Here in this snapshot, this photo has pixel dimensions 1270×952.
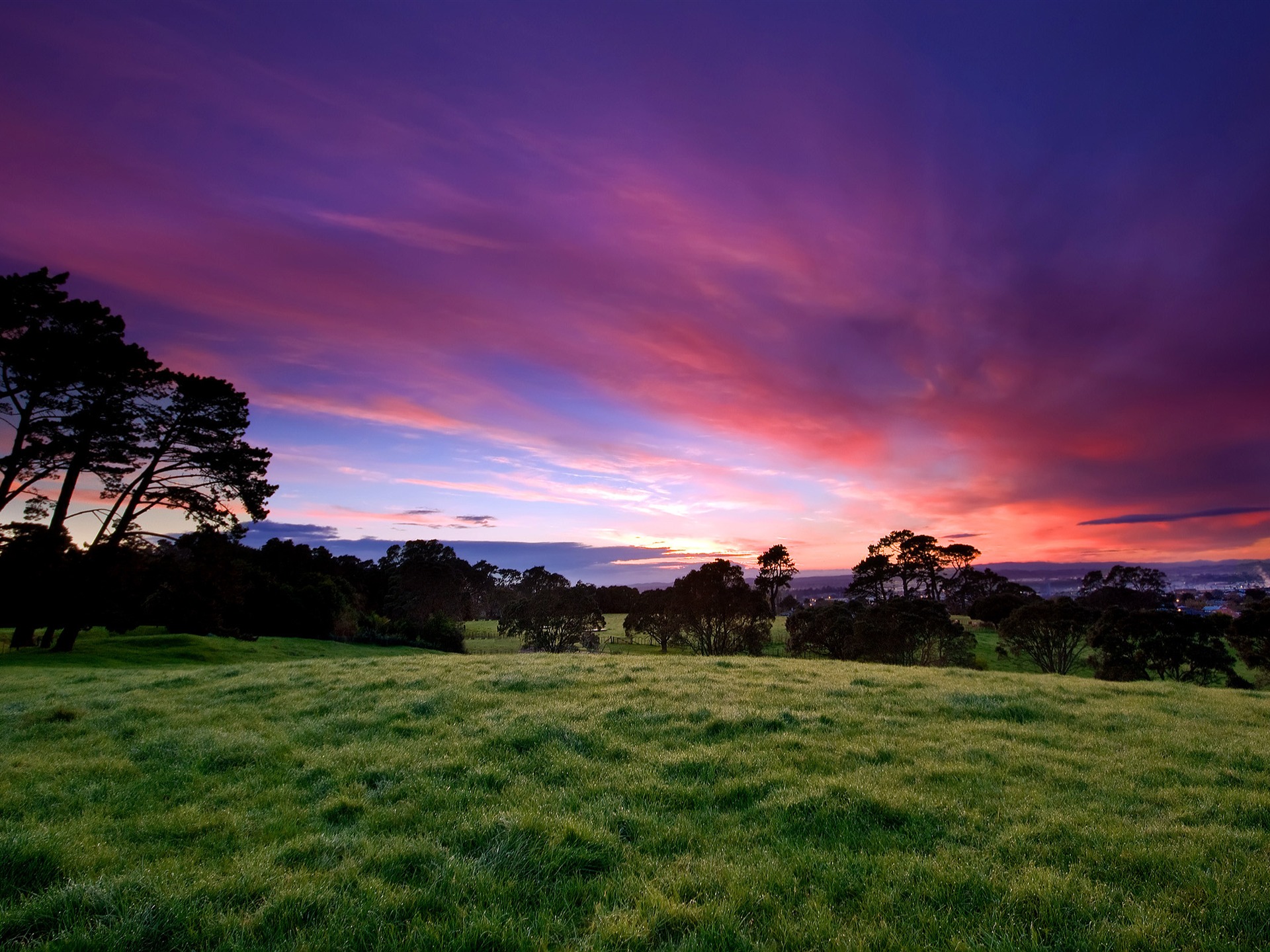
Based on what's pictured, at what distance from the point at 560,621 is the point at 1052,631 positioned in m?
60.4

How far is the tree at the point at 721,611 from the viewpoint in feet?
259

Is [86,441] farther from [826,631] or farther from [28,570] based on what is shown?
[826,631]

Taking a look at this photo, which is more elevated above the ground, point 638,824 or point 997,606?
point 997,606

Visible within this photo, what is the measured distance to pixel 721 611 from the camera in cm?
8038

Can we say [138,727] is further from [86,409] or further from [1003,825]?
[86,409]

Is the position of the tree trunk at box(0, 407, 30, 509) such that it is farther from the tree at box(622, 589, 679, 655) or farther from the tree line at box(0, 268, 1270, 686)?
the tree at box(622, 589, 679, 655)

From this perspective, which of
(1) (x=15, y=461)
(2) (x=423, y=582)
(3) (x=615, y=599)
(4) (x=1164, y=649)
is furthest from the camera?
(3) (x=615, y=599)

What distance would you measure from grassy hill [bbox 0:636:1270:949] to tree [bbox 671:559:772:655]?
65876 mm

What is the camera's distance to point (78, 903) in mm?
5270

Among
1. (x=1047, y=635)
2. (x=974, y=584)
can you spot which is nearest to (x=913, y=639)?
(x=1047, y=635)

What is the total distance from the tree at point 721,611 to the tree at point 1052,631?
30.0 meters

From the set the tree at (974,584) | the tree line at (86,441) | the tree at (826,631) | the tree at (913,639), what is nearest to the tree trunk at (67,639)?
the tree line at (86,441)

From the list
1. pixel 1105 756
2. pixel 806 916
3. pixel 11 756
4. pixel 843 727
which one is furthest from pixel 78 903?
pixel 1105 756

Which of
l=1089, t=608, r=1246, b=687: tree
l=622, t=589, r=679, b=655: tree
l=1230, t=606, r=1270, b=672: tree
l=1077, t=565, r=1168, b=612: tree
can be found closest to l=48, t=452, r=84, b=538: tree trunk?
l=622, t=589, r=679, b=655: tree
